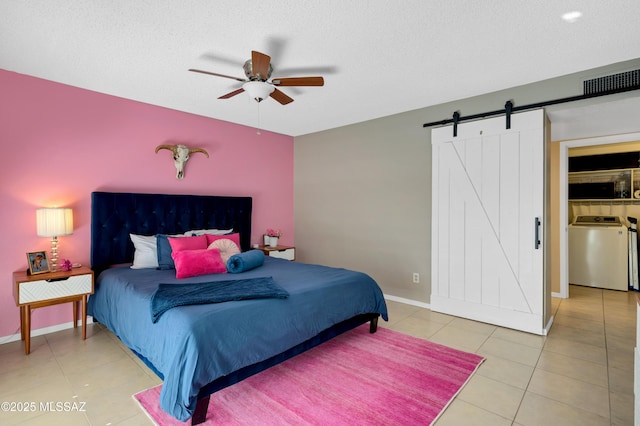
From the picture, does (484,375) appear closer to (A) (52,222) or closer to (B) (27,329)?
(B) (27,329)

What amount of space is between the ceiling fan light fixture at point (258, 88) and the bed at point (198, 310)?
1579 millimetres

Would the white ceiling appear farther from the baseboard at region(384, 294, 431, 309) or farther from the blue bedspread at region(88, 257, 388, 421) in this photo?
the baseboard at region(384, 294, 431, 309)

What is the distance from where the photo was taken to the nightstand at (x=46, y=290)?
271 cm

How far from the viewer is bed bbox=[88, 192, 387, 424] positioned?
6.05ft

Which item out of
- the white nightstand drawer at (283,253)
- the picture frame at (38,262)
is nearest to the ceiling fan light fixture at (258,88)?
the picture frame at (38,262)

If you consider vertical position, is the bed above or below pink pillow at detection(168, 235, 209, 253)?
below

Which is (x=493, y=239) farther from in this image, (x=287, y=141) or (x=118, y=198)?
(x=118, y=198)

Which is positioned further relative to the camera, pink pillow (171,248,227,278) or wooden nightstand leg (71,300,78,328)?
wooden nightstand leg (71,300,78,328)

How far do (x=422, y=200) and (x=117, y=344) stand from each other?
361 centimetres

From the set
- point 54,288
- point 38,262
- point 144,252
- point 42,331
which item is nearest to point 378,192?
point 144,252

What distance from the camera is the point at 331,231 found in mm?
5094

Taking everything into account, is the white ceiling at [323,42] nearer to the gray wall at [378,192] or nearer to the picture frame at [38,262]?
the gray wall at [378,192]

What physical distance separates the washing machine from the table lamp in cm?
690

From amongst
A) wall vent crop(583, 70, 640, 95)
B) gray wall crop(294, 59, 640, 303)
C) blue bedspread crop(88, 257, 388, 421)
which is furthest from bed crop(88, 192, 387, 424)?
wall vent crop(583, 70, 640, 95)
